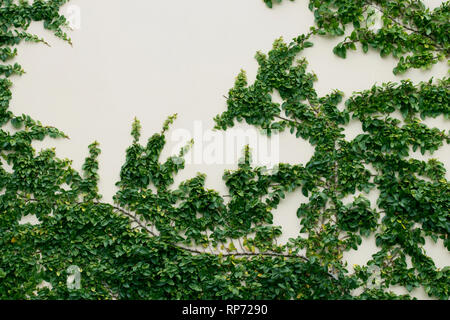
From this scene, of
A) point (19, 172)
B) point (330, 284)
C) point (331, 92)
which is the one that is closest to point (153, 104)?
point (19, 172)

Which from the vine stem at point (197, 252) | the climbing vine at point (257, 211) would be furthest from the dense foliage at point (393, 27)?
the vine stem at point (197, 252)

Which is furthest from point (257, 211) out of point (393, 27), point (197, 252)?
point (393, 27)

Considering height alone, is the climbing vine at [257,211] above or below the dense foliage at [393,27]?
below

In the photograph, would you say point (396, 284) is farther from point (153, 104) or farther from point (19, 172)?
point (19, 172)

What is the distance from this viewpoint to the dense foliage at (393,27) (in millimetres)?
2258

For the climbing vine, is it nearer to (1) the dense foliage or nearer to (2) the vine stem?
(2) the vine stem

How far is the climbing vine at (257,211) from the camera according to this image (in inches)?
85.0

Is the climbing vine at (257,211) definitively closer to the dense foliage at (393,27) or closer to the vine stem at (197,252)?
the vine stem at (197,252)

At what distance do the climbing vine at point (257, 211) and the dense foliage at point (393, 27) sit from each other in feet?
0.54

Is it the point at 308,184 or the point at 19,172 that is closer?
the point at 308,184

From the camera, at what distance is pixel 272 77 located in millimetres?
2328

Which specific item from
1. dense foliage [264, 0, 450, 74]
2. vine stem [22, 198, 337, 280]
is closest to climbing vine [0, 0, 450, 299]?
vine stem [22, 198, 337, 280]

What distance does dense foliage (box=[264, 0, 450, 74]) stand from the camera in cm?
226

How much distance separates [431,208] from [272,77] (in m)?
1.17
